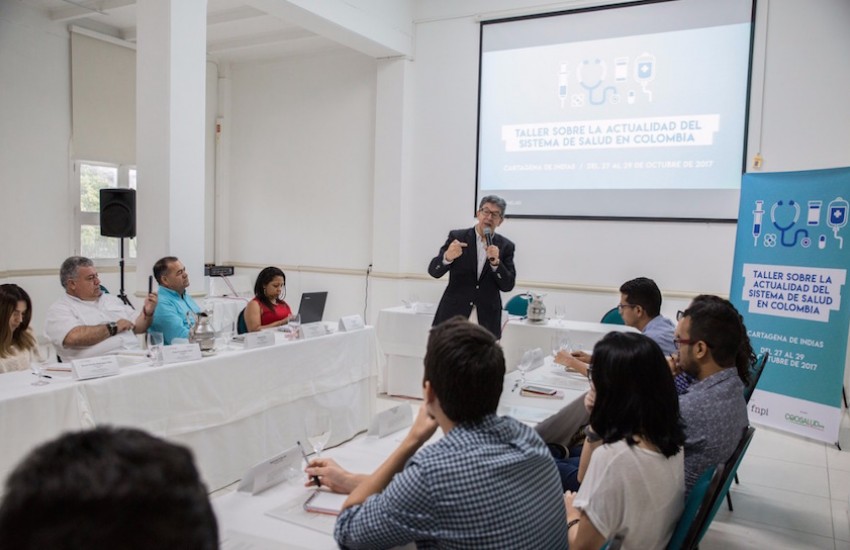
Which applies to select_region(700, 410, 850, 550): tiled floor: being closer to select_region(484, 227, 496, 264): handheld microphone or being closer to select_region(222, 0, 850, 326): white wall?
select_region(222, 0, 850, 326): white wall

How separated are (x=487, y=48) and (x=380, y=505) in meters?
5.79

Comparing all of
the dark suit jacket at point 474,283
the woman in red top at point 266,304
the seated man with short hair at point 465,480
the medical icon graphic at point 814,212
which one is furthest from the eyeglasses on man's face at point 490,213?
the seated man with short hair at point 465,480

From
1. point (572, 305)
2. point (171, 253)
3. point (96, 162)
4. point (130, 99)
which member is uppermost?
point (130, 99)

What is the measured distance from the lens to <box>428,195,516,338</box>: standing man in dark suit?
14.5 feet

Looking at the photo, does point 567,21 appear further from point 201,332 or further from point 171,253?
point 201,332

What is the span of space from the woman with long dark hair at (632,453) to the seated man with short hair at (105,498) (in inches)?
45.6

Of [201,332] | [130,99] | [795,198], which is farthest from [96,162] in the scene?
[795,198]

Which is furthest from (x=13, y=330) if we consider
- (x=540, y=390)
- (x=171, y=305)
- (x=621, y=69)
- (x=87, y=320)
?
(x=621, y=69)

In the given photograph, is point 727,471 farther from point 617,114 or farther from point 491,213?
point 617,114

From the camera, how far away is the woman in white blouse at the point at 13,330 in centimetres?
284

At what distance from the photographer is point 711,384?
202cm

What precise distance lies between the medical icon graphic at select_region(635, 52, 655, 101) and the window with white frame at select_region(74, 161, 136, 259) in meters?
5.79

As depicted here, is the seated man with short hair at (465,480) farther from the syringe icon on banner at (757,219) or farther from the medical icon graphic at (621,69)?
the medical icon graphic at (621,69)

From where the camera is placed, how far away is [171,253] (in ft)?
14.1
